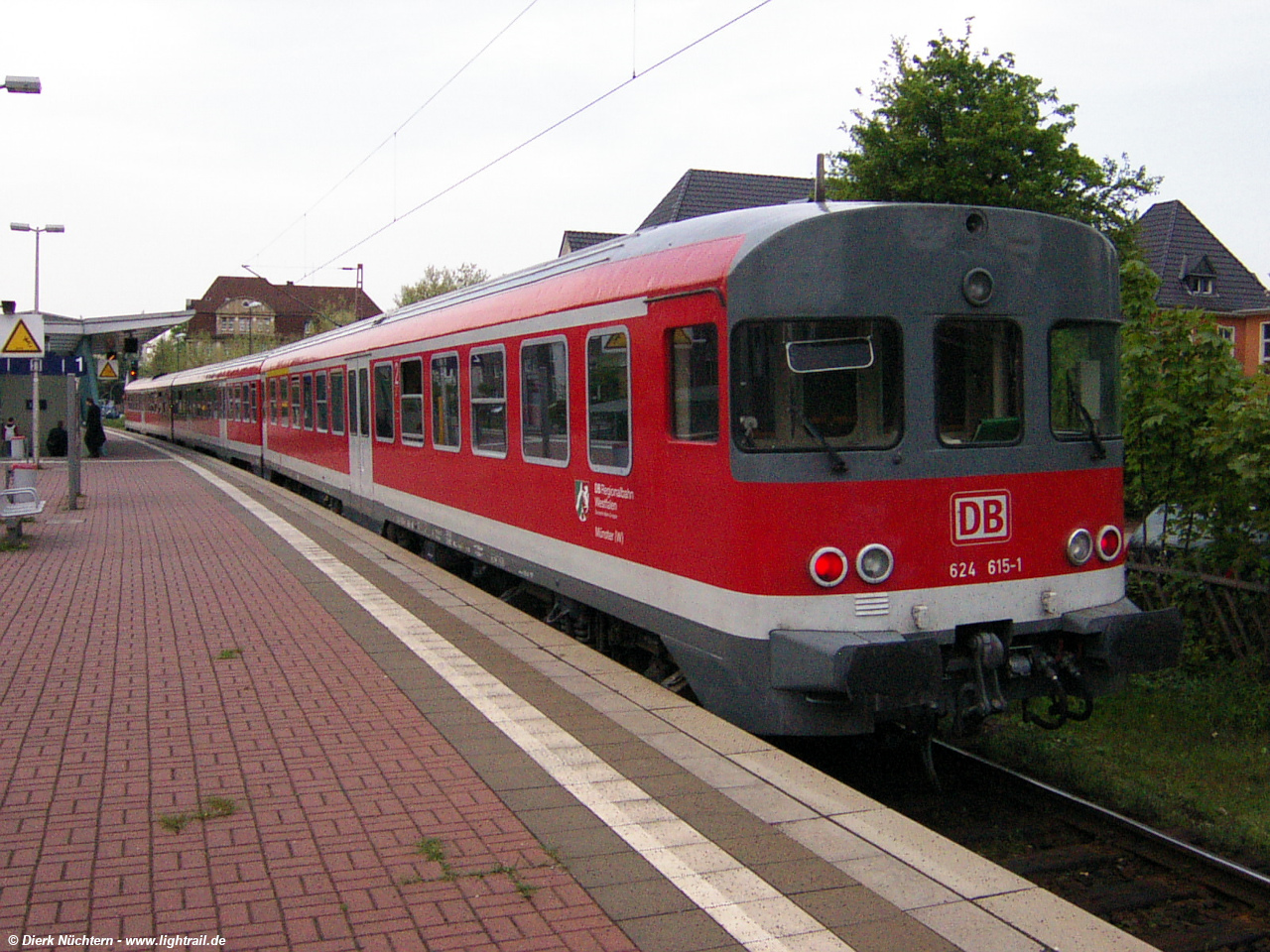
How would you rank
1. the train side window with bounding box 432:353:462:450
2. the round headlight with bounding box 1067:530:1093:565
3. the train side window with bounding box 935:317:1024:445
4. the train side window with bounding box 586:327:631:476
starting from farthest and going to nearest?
1. the train side window with bounding box 432:353:462:450
2. the train side window with bounding box 586:327:631:476
3. the round headlight with bounding box 1067:530:1093:565
4. the train side window with bounding box 935:317:1024:445

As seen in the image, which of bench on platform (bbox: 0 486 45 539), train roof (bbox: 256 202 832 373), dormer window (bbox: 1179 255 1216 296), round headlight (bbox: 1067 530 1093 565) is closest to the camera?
train roof (bbox: 256 202 832 373)

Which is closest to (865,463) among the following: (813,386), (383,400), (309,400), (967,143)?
(813,386)

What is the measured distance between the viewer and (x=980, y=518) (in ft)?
19.8

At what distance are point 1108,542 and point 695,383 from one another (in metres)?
2.35

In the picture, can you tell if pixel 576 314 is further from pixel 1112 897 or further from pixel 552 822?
pixel 1112 897

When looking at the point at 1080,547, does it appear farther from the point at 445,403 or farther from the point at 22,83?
the point at 22,83

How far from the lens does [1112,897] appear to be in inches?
199

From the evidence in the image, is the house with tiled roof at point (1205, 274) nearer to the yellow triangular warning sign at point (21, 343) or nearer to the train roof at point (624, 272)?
the yellow triangular warning sign at point (21, 343)

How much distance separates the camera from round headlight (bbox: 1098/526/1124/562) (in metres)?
6.43

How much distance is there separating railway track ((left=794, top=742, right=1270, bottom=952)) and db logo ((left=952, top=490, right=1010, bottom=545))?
1.27 meters

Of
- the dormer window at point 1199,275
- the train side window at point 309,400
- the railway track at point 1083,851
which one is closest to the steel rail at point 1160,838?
the railway track at point 1083,851

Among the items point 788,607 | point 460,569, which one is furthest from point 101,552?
point 788,607

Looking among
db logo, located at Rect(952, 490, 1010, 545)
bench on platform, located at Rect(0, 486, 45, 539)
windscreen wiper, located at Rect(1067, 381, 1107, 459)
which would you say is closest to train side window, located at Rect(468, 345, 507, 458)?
db logo, located at Rect(952, 490, 1010, 545)

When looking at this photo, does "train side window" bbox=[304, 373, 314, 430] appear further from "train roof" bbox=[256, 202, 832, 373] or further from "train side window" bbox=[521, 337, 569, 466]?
"train side window" bbox=[521, 337, 569, 466]
